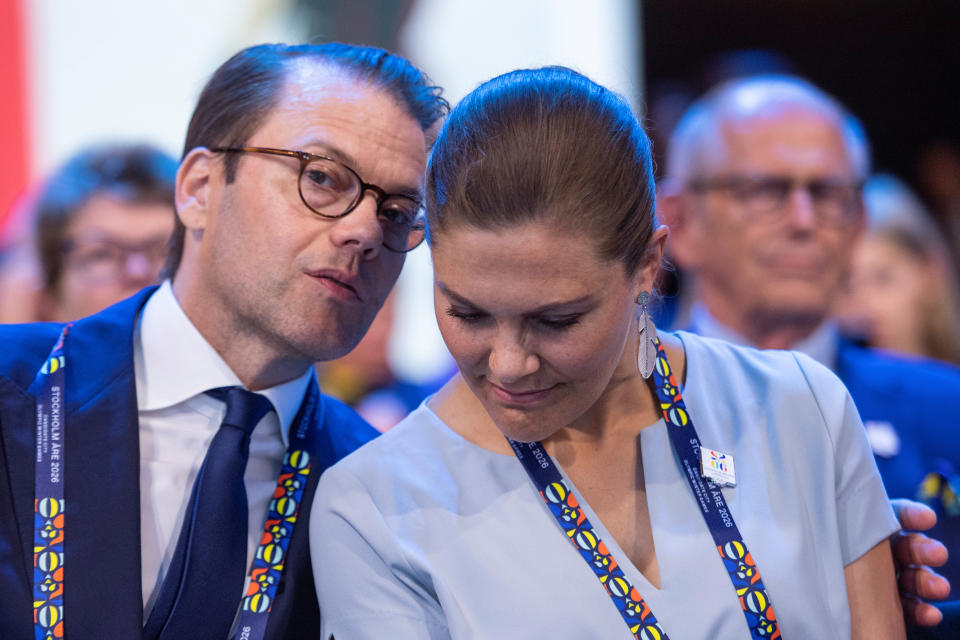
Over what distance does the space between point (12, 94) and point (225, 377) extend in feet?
8.84

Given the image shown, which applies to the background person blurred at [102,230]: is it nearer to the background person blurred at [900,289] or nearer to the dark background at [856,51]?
the background person blurred at [900,289]

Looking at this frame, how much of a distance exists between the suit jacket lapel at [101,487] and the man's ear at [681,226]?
76.6 inches

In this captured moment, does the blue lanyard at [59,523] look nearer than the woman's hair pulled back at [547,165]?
No

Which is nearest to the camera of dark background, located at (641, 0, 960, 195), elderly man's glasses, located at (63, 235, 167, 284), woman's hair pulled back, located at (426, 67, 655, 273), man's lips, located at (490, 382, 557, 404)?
woman's hair pulled back, located at (426, 67, 655, 273)

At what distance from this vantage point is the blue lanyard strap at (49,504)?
1739mm

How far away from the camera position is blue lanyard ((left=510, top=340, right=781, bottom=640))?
1660 millimetres

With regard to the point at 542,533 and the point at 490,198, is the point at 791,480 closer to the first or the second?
the point at 542,533

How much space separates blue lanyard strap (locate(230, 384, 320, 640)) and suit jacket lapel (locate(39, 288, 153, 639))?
0.19 meters

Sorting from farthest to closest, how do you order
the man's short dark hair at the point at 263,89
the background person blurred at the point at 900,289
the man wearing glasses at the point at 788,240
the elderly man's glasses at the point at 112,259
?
1. the background person blurred at the point at 900,289
2. the elderly man's glasses at the point at 112,259
3. the man wearing glasses at the point at 788,240
4. the man's short dark hair at the point at 263,89

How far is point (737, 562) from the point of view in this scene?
1709 mm

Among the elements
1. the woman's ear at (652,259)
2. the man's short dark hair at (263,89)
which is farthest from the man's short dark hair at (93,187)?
the woman's ear at (652,259)

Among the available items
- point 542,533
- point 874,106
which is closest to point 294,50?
point 542,533

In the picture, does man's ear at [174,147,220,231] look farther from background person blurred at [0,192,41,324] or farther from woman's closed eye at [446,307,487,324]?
background person blurred at [0,192,41,324]

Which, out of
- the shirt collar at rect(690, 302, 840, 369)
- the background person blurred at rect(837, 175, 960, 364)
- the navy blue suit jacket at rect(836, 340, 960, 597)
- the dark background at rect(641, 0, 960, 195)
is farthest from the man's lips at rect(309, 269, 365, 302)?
the dark background at rect(641, 0, 960, 195)
